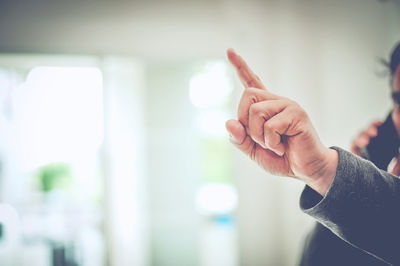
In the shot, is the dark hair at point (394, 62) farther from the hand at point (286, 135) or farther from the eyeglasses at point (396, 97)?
the hand at point (286, 135)

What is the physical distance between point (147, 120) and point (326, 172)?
166 centimetres

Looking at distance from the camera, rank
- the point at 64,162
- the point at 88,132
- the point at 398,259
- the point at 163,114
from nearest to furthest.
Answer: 1. the point at 398,259
2. the point at 88,132
3. the point at 64,162
4. the point at 163,114

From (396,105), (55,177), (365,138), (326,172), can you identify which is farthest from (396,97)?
(55,177)

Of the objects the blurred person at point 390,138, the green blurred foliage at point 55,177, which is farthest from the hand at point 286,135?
the green blurred foliage at point 55,177

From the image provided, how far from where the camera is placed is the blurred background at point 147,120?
4.46 feet

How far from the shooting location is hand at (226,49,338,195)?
0.99ft

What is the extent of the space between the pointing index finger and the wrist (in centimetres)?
14

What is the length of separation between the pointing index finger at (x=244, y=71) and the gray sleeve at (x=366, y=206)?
0.16 meters

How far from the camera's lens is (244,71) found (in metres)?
0.38

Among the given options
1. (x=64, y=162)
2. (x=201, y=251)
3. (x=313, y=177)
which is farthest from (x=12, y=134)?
(x=313, y=177)

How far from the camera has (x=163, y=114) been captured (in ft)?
6.19

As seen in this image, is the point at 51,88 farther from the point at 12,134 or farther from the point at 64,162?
the point at 64,162

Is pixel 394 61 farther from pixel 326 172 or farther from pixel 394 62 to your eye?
pixel 326 172

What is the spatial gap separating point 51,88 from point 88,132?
334 mm
